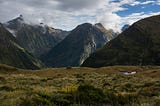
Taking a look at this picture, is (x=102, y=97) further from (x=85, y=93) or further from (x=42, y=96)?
(x=42, y=96)

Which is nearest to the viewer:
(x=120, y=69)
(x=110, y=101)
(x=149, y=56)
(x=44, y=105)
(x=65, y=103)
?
(x=44, y=105)

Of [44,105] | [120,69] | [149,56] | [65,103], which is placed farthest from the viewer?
[149,56]

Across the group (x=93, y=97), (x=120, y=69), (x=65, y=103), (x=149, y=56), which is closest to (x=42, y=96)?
(x=65, y=103)

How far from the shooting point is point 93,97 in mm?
12891

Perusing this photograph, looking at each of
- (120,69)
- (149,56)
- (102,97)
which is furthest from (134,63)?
(102,97)

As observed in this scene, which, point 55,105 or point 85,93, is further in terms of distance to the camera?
point 85,93

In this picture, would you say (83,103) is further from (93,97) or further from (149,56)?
(149,56)

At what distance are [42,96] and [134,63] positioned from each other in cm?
18535

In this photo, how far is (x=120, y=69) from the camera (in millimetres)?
86938

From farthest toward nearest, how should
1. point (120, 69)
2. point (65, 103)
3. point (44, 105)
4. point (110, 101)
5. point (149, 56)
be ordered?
point (149, 56)
point (120, 69)
point (110, 101)
point (65, 103)
point (44, 105)

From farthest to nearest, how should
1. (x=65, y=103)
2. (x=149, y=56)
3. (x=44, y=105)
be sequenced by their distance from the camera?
(x=149, y=56)
(x=65, y=103)
(x=44, y=105)

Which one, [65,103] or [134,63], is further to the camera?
[134,63]

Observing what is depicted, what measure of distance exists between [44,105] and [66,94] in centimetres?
199

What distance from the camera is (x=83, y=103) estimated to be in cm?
1231
